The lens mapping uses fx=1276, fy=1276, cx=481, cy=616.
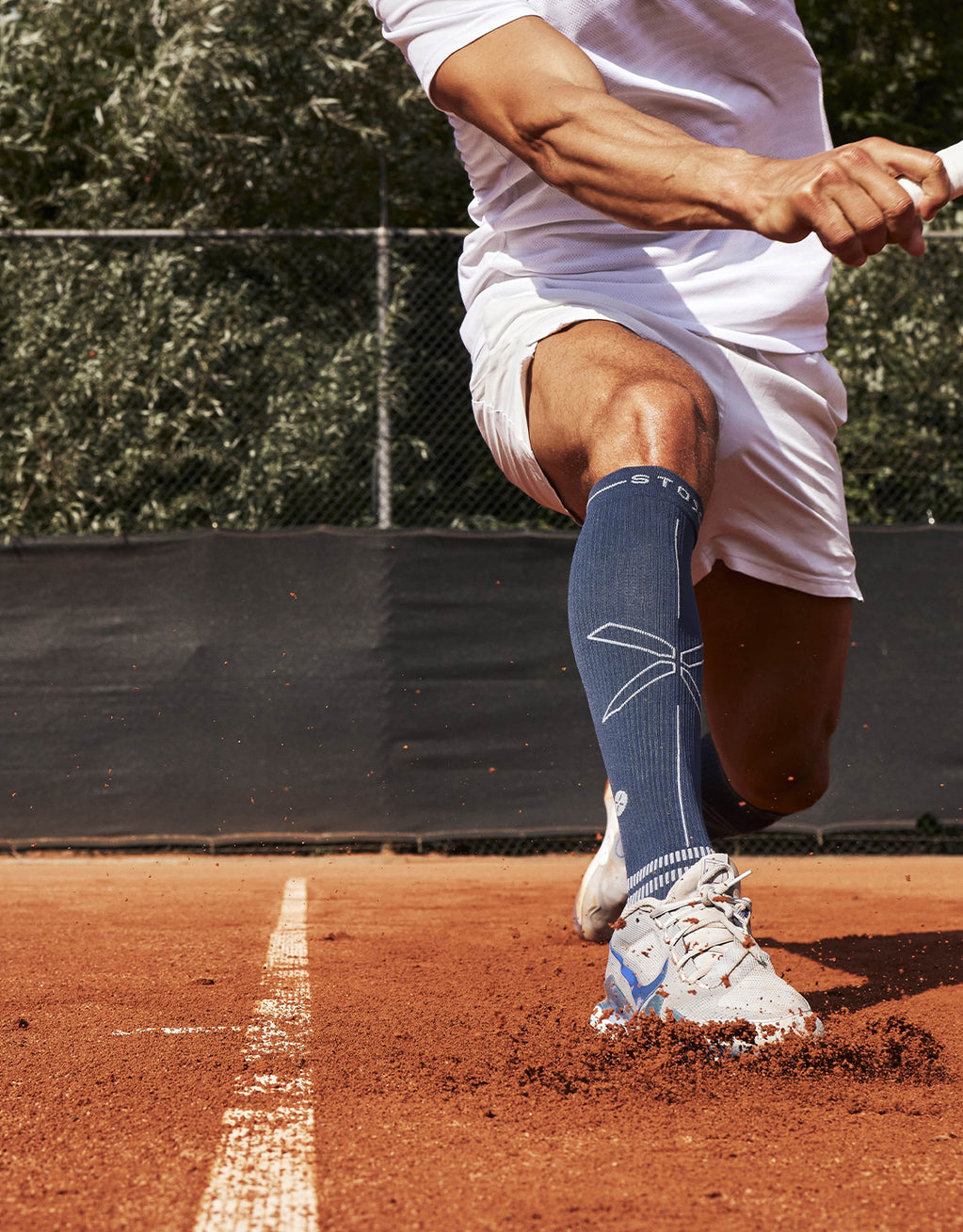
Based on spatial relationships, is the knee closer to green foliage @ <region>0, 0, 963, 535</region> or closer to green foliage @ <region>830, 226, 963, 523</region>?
green foliage @ <region>0, 0, 963, 535</region>

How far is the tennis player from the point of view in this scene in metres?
1.67

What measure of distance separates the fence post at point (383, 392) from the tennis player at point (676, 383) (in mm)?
3726

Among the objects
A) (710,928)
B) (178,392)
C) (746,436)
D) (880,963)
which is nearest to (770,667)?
(746,436)

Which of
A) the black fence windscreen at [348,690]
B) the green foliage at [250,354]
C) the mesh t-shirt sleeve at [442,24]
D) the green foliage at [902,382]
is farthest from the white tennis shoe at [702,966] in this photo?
the green foliage at [902,382]

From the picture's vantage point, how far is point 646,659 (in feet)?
5.85

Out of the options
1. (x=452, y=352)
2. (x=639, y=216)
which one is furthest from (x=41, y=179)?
(x=639, y=216)

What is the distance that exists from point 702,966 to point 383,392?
5.46 meters

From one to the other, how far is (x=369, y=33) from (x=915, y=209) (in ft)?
26.7

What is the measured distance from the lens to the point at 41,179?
887 cm

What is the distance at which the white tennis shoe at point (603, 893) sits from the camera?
9.02ft

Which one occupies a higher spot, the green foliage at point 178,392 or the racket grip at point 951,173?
the racket grip at point 951,173

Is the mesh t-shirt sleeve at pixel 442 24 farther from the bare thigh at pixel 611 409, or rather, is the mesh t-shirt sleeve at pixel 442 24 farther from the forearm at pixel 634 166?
the bare thigh at pixel 611 409

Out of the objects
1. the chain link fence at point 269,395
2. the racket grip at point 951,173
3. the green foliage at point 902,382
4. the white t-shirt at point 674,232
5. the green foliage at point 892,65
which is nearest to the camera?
the racket grip at point 951,173

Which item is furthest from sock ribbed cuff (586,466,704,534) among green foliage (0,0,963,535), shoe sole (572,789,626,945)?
green foliage (0,0,963,535)
